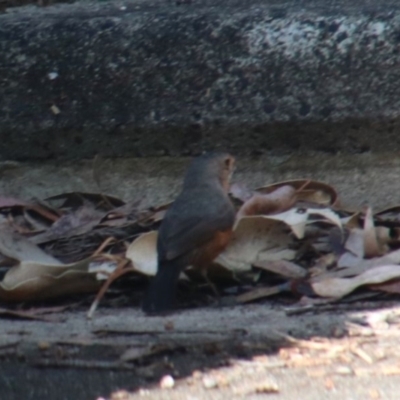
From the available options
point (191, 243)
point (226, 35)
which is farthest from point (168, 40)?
point (191, 243)

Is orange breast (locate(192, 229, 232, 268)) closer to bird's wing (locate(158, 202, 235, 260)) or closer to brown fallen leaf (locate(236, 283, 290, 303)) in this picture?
bird's wing (locate(158, 202, 235, 260))

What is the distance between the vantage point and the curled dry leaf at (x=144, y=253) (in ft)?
10.4

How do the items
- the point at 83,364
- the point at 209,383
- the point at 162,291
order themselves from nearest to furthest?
the point at 209,383
the point at 83,364
the point at 162,291

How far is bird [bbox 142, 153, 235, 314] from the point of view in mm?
3125

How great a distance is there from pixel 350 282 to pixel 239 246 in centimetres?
47

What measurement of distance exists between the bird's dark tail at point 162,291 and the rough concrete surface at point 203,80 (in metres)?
0.57

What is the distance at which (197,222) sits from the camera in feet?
10.9

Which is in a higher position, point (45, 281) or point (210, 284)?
point (45, 281)

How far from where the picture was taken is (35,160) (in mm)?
3631

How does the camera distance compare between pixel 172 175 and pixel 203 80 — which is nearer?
pixel 203 80

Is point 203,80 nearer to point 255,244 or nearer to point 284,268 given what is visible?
point 255,244

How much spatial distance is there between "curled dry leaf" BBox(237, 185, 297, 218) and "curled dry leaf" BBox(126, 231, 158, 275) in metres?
0.27

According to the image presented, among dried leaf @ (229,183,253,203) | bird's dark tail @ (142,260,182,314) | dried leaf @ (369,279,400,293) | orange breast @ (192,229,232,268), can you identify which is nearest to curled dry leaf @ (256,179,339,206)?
dried leaf @ (229,183,253,203)

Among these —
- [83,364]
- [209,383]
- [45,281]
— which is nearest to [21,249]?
[45,281]
